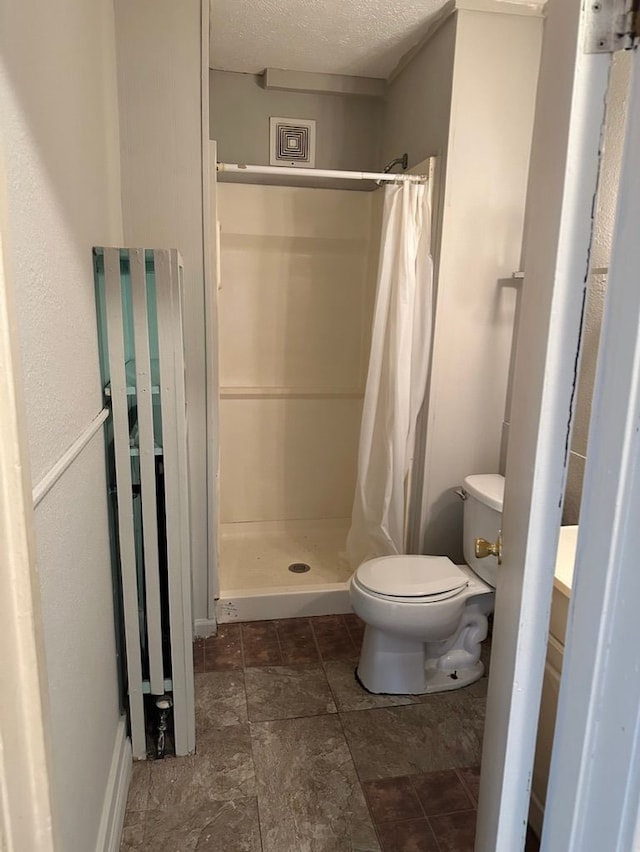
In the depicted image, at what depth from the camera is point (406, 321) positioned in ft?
7.79

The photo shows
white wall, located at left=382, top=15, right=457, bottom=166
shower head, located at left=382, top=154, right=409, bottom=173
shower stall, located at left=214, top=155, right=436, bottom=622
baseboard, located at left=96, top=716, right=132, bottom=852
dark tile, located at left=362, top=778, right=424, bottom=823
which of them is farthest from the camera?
shower stall, located at left=214, top=155, right=436, bottom=622

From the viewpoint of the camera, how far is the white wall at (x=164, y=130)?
6.24 feet

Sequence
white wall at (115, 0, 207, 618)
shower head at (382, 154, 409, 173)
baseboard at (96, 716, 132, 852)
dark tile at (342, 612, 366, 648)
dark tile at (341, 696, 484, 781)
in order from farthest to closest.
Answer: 1. shower head at (382, 154, 409, 173)
2. dark tile at (342, 612, 366, 648)
3. white wall at (115, 0, 207, 618)
4. dark tile at (341, 696, 484, 781)
5. baseboard at (96, 716, 132, 852)

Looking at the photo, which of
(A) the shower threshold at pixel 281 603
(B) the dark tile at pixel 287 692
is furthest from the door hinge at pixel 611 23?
(A) the shower threshold at pixel 281 603

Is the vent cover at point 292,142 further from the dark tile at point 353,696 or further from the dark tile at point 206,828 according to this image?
the dark tile at point 206,828

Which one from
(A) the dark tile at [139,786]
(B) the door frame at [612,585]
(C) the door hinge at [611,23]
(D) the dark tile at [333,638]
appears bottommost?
(A) the dark tile at [139,786]

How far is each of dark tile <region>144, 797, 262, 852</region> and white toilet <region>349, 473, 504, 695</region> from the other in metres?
0.65

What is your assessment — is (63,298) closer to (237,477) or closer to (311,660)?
(311,660)

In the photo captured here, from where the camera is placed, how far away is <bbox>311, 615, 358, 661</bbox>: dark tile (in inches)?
91.4

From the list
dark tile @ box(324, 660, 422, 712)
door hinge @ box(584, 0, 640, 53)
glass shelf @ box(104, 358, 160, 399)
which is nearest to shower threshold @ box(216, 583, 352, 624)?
dark tile @ box(324, 660, 422, 712)

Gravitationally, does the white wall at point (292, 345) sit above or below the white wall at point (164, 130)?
below

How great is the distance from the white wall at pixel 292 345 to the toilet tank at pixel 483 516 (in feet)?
3.84

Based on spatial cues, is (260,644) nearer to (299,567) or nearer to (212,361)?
(299,567)

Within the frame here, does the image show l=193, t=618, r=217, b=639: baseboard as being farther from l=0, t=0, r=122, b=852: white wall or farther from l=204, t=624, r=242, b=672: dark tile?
l=0, t=0, r=122, b=852: white wall
